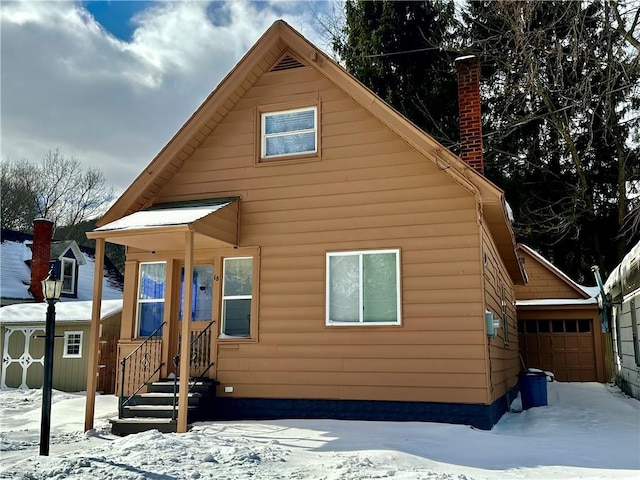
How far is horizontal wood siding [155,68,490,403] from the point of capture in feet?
29.2

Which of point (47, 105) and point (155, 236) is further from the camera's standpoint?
point (47, 105)

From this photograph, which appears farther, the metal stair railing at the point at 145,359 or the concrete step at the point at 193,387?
the metal stair railing at the point at 145,359

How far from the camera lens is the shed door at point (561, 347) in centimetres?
1959

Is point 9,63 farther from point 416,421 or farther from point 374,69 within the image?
point 374,69

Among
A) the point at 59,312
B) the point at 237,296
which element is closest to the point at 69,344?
the point at 59,312

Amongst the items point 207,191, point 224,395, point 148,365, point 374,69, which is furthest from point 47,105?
point 374,69

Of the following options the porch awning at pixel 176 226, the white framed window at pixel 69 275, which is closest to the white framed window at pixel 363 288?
the porch awning at pixel 176 226

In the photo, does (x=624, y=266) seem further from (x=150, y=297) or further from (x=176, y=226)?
(x=150, y=297)

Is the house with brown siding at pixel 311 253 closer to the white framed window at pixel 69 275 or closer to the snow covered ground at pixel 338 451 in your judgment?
the snow covered ground at pixel 338 451

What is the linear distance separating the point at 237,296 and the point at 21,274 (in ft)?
57.0

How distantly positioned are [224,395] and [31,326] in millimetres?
10751

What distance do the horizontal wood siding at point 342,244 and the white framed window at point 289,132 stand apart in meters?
0.19

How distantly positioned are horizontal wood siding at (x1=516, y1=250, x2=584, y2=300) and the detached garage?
1.06m

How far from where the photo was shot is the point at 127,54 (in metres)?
11.9
